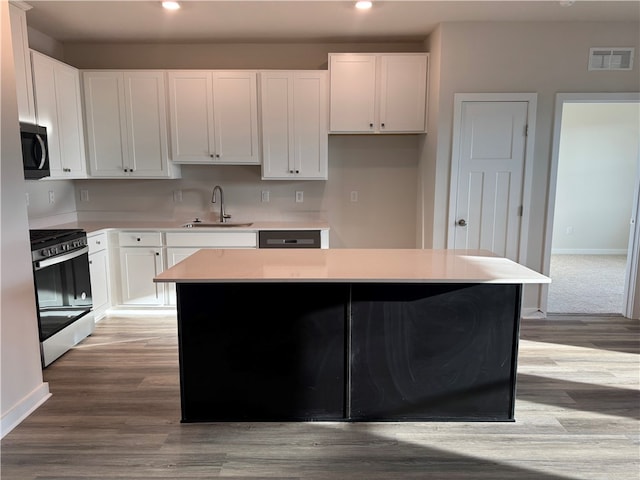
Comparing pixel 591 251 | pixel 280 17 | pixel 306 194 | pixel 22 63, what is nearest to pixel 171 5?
pixel 280 17

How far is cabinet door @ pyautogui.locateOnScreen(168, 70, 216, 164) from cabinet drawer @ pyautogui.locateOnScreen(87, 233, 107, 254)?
1009 millimetres

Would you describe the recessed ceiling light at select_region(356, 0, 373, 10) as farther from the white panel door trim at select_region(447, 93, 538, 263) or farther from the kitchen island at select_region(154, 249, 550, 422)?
the kitchen island at select_region(154, 249, 550, 422)

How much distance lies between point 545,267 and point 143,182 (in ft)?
13.6

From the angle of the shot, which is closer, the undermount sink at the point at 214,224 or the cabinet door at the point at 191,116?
the cabinet door at the point at 191,116

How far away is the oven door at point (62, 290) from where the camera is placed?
10.0ft

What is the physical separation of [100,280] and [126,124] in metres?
1.53

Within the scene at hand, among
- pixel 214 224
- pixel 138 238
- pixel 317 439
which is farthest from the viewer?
pixel 214 224

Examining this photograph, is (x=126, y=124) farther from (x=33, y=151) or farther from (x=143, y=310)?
(x=143, y=310)

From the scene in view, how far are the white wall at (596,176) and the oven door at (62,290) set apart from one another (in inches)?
273

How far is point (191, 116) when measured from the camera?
4.30 metres

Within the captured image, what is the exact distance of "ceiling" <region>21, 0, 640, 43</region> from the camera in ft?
11.3

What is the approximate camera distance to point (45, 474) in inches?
79.7

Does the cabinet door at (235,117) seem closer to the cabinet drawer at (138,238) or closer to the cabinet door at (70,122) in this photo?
the cabinet drawer at (138,238)

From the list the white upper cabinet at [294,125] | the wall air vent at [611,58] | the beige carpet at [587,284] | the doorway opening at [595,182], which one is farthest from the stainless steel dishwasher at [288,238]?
the doorway opening at [595,182]
